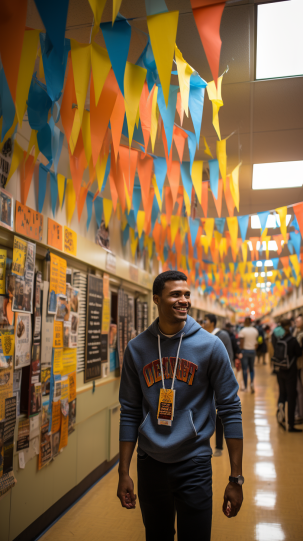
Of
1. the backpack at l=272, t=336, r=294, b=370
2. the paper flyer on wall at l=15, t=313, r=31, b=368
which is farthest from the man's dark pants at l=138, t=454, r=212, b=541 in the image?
the backpack at l=272, t=336, r=294, b=370

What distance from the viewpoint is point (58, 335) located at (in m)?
3.20

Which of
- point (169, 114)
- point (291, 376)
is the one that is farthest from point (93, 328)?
point (291, 376)

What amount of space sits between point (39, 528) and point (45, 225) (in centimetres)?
208

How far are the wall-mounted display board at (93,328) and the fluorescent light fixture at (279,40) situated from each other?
91.6 inches

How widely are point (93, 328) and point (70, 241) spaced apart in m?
1.01

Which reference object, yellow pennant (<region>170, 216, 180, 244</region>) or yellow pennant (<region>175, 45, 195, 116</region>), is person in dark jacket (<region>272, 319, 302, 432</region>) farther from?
yellow pennant (<region>175, 45, 195, 116</region>)

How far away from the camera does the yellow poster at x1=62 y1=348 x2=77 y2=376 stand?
10.9 feet

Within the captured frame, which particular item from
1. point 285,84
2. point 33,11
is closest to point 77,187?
point 33,11

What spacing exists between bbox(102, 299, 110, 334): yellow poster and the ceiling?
5.64ft

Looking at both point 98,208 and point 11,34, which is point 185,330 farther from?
point 98,208

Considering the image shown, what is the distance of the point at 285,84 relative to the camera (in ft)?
9.09

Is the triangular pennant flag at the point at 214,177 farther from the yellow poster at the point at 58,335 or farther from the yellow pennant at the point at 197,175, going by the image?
the yellow poster at the point at 58,335

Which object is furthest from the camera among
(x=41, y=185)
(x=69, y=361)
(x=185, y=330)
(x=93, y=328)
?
(x=93, y=328)

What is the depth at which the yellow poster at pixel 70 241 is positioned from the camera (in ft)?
11.1
